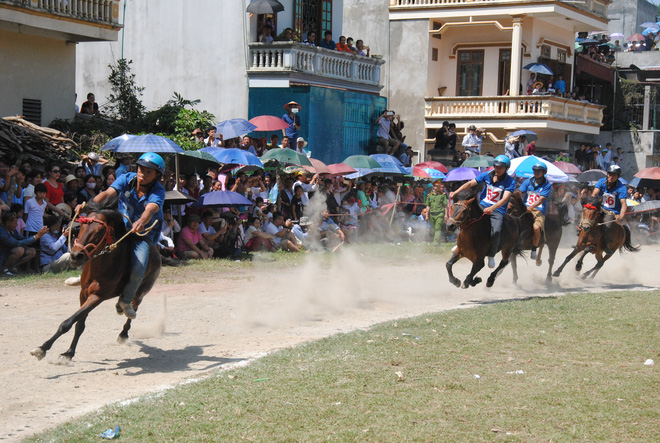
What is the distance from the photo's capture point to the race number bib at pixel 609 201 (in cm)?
1789

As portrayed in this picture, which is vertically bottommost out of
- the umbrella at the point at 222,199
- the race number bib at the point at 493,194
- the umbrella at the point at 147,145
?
the umbrella at the point at 222,199

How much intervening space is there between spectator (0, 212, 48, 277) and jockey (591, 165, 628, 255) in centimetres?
1122

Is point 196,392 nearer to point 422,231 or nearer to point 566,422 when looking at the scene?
point 566,422

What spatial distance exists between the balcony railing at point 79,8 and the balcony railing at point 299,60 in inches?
222

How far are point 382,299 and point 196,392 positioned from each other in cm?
694

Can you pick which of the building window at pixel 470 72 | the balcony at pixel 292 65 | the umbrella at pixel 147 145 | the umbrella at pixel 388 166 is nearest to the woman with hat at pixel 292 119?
the balcony at pixel 292 65

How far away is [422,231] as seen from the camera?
83.6 feet

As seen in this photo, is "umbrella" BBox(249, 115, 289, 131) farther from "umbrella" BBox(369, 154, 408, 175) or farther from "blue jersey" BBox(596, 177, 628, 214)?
"blue jersey" BBox(596, 177, 628, 214)

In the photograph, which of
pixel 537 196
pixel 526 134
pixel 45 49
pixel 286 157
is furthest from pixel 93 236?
pixel 526 134

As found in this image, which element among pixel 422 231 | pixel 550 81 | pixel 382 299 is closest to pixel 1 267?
pixel 382 299

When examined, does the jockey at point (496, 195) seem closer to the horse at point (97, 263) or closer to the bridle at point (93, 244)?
the horse at point (97, 263)

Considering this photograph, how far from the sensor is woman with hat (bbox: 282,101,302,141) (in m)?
25.6

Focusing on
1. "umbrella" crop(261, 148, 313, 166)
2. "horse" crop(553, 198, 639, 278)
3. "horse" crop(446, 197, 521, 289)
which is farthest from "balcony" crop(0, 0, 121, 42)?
"horse" crop(553, 198, 639, 278)

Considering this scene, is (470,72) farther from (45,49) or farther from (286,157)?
(45,49)
